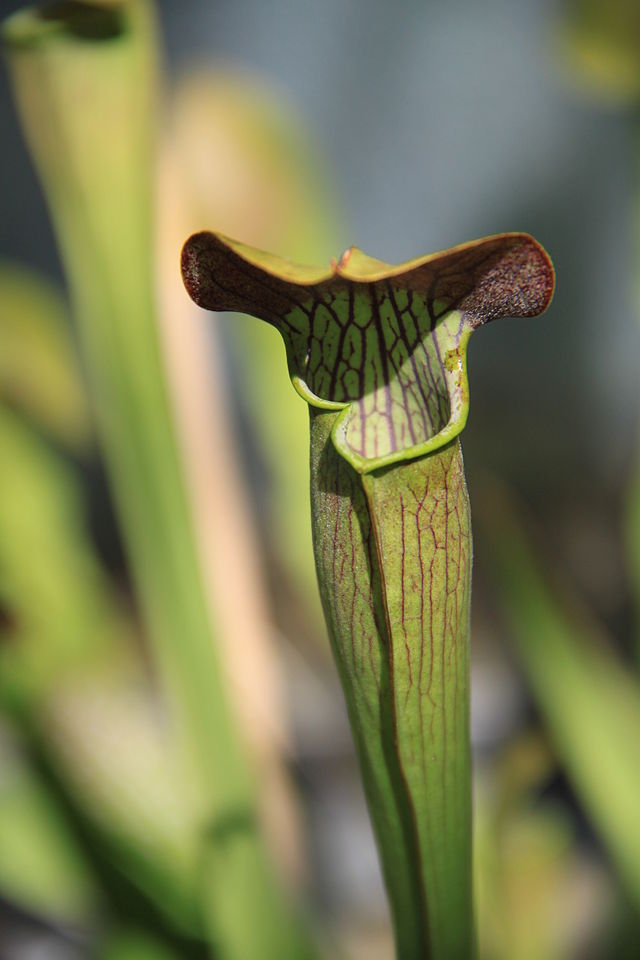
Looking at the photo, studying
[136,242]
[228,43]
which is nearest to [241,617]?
[136,242]

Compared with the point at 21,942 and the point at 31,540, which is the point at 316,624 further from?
the point at 21,942

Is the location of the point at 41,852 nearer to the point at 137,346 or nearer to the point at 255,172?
the point at 137,346

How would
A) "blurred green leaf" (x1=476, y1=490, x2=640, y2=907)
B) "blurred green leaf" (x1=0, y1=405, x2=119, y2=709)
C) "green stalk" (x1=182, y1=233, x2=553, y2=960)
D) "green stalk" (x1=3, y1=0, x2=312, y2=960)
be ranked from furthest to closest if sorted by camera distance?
"blurred green leaf" (x1=0, y1=405, x2=119, y2=709) < "blurred green leaf" (x1=476, y1=490, x2=640, y2=907) < "green stalk" (x1=3, y1=0, x2=312, y2=960) < "green stalk" (x1=182, y1=233, x2=553, y2=960)

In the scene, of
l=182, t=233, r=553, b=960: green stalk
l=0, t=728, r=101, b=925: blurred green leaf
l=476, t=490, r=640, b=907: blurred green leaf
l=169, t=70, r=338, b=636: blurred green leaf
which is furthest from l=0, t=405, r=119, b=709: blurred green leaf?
l=182, t=233, r=553, b=960: green stalk

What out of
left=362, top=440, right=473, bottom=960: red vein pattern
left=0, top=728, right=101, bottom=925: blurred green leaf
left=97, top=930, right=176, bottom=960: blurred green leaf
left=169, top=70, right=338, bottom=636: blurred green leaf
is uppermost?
left=169, top=70, right=338, bottom=636: blurred green leaf

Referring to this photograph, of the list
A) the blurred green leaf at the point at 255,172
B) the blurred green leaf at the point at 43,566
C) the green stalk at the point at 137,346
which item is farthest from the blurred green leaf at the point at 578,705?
the blurred green leaf at the point at 43,566

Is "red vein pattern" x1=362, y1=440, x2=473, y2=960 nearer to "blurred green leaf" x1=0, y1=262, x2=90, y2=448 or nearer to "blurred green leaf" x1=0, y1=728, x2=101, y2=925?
"blurred green leaf" x1=0, y1=728, x2=101, y2=925

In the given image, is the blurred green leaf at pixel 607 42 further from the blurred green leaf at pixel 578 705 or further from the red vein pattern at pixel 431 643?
the red vein pattern at pixel 431 643
